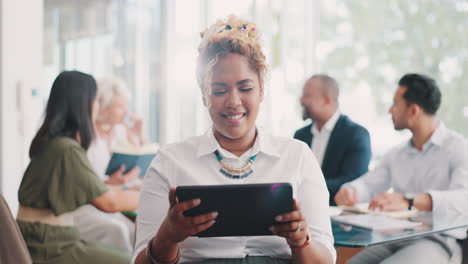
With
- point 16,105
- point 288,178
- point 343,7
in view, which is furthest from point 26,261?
point 343,7

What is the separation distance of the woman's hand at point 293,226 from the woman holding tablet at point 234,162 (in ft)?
0.46

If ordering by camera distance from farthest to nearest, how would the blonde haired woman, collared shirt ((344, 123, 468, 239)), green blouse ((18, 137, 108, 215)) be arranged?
the blonde haired woman → collared shirt ((344, 123, 468, 239)) → green blouse ((18, 137, 108, 215))

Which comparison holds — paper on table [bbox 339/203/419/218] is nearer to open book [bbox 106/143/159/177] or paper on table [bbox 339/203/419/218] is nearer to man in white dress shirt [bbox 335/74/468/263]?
man in white dress shirt [bbox 335/74/468/263]

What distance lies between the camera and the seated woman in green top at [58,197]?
2.20 m

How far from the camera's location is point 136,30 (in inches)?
235

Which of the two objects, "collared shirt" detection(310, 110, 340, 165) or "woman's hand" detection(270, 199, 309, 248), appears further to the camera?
"collared shirt" detection(310, 110, 340, 165)

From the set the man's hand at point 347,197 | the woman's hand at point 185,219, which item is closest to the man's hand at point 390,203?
the man's hand at point 347,197

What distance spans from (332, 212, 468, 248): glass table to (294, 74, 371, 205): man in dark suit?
108cm

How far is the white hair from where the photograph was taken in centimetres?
431

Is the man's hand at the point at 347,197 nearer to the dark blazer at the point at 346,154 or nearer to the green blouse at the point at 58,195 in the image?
the dark blazer at the point at 346,154

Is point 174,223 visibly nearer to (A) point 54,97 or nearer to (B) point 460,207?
(A) point 54,97

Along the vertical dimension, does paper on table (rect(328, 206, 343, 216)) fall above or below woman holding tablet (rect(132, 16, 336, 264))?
below

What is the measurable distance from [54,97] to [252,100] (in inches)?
49.1

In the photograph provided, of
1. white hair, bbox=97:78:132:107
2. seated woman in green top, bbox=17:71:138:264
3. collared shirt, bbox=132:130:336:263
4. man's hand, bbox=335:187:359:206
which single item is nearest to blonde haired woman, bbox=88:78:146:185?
white hair, bbox=97:78:132:107
